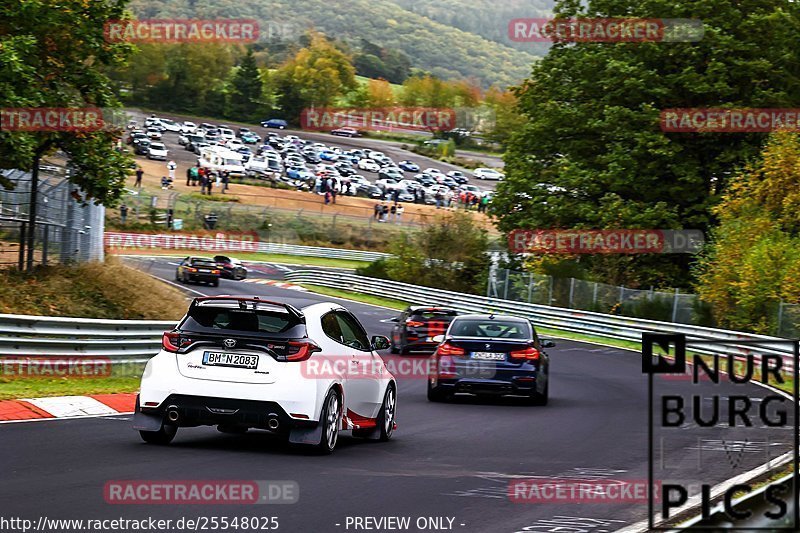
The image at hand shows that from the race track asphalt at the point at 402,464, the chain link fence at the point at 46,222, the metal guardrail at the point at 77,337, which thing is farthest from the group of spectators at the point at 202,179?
the race track asphalt at the point at 402,464

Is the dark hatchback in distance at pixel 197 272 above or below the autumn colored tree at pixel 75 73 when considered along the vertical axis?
below

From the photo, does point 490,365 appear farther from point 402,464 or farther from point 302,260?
point 302,260

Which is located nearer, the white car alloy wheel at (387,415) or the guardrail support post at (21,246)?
the white car alloy wheel at (387,415)

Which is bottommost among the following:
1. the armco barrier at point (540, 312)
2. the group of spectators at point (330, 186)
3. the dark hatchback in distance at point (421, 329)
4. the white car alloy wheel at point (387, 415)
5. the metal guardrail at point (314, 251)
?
the metal guardrail at point (314, 251)

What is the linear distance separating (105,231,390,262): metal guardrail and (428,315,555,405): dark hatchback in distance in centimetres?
4763

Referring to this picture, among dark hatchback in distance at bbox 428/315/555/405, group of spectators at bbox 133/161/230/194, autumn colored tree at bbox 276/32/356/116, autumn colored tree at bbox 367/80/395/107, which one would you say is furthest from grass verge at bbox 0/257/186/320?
autumn colored tree at bbox 367/80/395/107

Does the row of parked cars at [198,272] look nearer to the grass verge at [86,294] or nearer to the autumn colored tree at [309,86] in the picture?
the grass verge at [86,294]

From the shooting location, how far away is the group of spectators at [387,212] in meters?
89.9

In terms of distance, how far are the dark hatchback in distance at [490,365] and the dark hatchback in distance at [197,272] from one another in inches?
1348

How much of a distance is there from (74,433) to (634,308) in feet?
102

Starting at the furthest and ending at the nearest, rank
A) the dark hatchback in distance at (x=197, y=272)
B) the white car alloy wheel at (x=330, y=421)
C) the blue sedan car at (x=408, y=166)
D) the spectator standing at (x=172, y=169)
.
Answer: the blue sedan car at (x=408, y=166) → the spectator standing at (x=172, y=169) → the dark hatchback in distance at (x=197, y=272) → the white car alloy wheel at (x=330, y=421)

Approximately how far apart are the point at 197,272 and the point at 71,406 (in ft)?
124

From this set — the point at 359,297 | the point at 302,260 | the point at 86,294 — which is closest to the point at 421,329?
the point at 86,294

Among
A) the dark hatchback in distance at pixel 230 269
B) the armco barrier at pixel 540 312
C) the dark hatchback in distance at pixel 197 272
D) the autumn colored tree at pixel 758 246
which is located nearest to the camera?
the autumn colored tree at pixel 758 246
